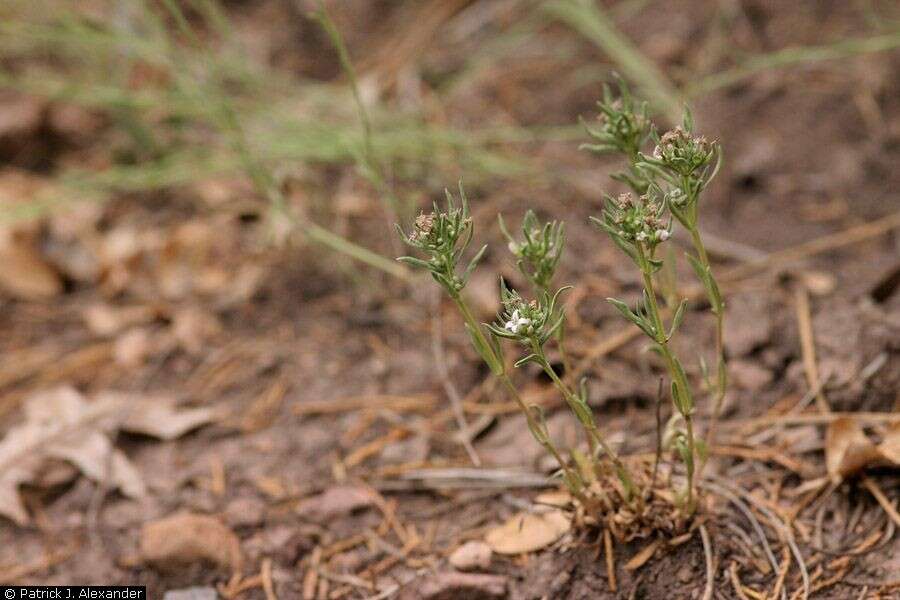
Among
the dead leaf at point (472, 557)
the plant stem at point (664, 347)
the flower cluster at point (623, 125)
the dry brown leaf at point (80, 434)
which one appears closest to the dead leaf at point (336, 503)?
the dead leaf at point (472, 557)

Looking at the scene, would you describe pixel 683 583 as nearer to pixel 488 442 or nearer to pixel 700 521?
pixel 700 521

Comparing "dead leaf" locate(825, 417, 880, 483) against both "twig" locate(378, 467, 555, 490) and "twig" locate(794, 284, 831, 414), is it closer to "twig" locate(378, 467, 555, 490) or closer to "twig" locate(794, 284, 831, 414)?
"twig" locate(794, 284, 831, 414)

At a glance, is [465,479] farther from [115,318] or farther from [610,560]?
[115,318]

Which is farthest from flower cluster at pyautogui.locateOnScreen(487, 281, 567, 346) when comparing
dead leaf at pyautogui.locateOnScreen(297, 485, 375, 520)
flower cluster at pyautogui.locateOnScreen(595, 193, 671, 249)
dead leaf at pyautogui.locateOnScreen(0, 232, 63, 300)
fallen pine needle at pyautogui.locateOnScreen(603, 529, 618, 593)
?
dead leaf at pyautogui.locateOnScreen(0, 232, 63, 300)

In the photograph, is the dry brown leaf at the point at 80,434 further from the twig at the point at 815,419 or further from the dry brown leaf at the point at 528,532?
the twig at the point at 815,419

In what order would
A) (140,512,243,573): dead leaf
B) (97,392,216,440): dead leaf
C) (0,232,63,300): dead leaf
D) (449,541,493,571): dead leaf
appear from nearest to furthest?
(449,541,493,571): dead leaf → (140,512,243,573): dead leaf → (97,392,216,440): dead leaf → (0,232,63,300): dead leaf

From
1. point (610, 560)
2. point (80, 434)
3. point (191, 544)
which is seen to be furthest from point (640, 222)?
point (80, 434)

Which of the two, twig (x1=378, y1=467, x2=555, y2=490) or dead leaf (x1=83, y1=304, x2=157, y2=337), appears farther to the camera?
dead leaf (x1=83, y1=304, x2=157, y2=337)
